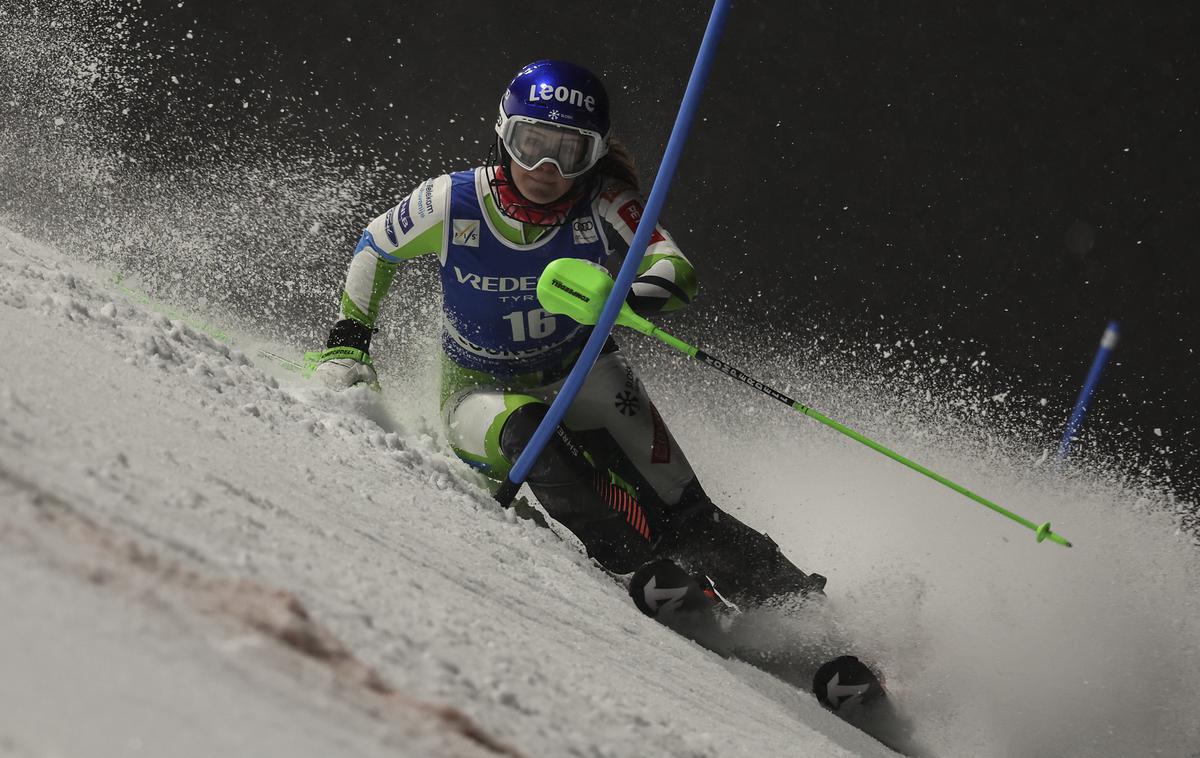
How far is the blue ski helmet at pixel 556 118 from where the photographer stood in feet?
8.67

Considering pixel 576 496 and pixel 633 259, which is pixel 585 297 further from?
pixel 576 496

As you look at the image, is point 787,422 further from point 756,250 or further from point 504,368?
point 504,368

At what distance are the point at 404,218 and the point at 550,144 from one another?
1.65 feet

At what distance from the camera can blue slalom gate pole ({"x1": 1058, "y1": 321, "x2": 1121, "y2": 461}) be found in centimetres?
507

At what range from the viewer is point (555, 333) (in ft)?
9.68

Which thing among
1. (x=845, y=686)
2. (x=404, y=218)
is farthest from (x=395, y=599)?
(x=404, y=218)

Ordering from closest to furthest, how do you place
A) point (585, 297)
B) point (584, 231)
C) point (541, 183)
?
point (585, 297) < point (541, 183) < point (584, 231)

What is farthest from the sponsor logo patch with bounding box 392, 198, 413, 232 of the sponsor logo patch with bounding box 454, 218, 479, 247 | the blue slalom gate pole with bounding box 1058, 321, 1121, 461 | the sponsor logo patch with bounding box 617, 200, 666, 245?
the blue slalom gate pole with bounding box 1058, 321, 1121, 461

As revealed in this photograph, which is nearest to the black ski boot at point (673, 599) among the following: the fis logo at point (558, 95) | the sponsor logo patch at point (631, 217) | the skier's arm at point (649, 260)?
the skier's arm at point (649, 260)

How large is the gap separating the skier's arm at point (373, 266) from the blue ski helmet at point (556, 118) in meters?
0.29

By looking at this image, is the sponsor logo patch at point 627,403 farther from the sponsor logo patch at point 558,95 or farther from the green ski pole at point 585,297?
the sponsor logo patch at point 558,95

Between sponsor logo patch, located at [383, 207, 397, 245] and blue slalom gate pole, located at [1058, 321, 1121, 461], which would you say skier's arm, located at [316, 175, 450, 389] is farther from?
blue slalom gate pole, located at [1058, 321, 1121, 461]

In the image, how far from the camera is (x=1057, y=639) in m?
3.17

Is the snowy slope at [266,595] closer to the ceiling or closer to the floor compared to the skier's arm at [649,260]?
closer to the floor
